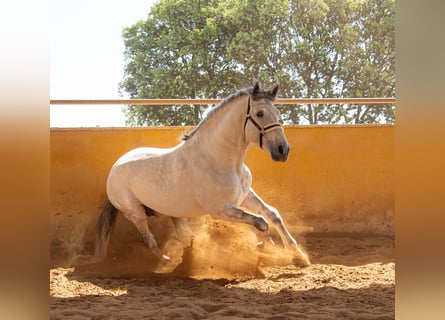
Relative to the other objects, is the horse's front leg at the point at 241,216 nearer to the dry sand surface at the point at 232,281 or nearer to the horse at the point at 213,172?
the horse at the point at 213,172

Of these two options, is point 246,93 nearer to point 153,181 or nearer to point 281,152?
point 281,152

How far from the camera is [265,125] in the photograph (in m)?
4.95

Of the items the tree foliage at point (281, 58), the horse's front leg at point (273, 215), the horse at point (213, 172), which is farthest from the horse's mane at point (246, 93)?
the tree foliage at point (281, 58)

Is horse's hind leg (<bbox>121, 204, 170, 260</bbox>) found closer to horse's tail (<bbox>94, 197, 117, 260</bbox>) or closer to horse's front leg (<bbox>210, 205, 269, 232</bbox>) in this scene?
horse's tail (<bbox>94, 197, 117, 260</bbox>)

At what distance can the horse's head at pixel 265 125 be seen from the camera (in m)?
4.86

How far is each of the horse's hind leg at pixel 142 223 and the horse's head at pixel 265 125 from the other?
4.46 feet

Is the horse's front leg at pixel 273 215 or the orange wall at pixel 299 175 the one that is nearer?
the horse's front leg at pixel 273 215

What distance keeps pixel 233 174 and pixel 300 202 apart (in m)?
1.53

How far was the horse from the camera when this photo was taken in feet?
16.4

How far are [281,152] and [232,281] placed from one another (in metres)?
1.20

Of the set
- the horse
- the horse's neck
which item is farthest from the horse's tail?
the horse's neck

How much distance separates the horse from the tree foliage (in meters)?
9.88
